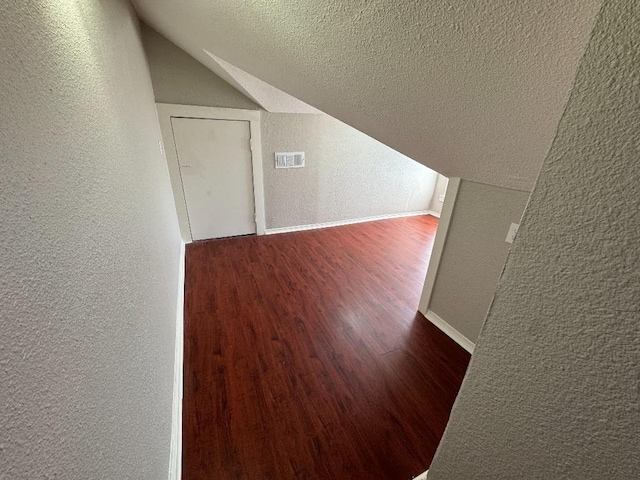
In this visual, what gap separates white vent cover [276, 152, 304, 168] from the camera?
3242 millimetres

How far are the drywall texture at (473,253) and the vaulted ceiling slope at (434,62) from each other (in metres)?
0.14

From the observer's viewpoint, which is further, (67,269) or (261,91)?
(261,91)

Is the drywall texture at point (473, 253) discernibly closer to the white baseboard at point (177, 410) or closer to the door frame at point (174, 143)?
the white baseboard at point (177, 410)

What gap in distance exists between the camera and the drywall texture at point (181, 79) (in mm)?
2437

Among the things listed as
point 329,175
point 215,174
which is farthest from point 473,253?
point 215,174

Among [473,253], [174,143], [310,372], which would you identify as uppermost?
[174,143]

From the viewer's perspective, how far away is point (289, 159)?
329cm

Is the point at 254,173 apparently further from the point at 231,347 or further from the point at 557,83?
the point at 557,83

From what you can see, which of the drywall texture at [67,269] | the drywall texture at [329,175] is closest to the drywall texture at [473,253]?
the drywall texture at [67,269]

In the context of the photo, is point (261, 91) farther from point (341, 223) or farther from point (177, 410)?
point (177, 410)

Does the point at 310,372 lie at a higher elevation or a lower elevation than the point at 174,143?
lower

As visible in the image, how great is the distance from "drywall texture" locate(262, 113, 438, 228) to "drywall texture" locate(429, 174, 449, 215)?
0.23m

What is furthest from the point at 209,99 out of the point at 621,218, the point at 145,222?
the point at 621,218

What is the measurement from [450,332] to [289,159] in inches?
107
